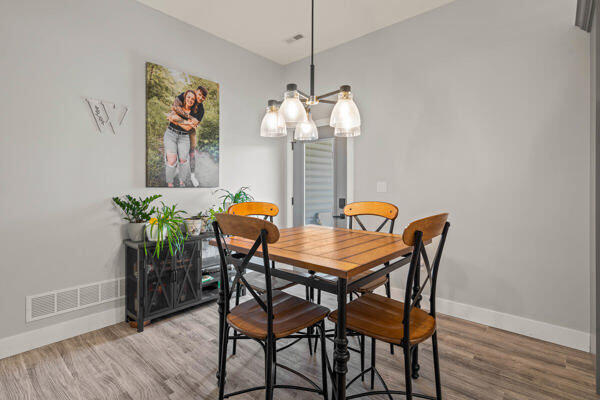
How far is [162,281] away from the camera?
8.34 ft

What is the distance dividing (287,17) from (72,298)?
3.14 meters

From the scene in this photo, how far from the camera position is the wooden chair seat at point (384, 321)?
52.5 inches

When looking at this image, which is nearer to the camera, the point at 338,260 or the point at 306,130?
the point at 338,260

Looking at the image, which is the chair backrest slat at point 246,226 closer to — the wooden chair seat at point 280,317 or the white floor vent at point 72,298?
the wooden chair seat at point 280,317

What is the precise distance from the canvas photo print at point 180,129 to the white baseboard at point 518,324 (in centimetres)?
263

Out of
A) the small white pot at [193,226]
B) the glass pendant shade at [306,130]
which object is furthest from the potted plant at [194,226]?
the glass pendant shade at [306,130]

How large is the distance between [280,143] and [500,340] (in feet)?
10.4

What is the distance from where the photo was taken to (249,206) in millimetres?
2520

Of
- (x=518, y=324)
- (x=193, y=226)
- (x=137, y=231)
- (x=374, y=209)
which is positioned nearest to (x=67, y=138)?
(x=137, y=231)

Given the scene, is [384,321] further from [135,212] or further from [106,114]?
[106,114]

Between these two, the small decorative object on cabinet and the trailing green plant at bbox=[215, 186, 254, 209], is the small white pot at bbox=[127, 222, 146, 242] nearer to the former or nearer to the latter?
the small decorative object on cabinet

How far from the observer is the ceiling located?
8.95ft

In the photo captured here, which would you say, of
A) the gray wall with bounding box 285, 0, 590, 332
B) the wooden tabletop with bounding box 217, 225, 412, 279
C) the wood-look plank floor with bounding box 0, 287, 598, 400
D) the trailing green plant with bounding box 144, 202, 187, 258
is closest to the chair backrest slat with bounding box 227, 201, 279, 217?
the wooden tabletop with bounding box 217, 225, 412, 279

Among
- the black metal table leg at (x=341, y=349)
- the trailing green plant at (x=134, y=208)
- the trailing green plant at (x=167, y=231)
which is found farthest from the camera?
the trailing green plant at (x=134, y=208)
